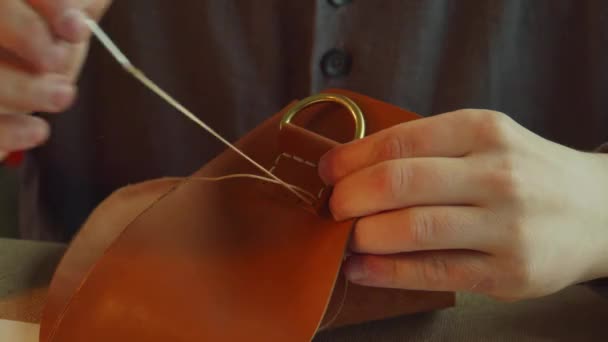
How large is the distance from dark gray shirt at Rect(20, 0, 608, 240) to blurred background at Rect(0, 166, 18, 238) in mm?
43

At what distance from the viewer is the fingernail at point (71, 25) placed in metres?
0.34

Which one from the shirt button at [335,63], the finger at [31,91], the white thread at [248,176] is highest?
the finger at [31,91]

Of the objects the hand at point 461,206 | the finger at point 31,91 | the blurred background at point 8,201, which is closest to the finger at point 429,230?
the hand at point 461,206

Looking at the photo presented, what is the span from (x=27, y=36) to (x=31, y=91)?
0.10 ft

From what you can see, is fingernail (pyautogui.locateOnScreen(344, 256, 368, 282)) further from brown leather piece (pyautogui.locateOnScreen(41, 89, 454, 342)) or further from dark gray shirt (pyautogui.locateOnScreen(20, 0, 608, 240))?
dark gray shirt (pyautogui.locateOnScreen(20, 0, 608, 240))

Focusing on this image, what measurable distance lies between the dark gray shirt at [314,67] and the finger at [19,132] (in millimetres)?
323

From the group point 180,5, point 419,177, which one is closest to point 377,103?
point 419,177

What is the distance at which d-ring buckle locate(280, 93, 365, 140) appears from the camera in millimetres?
420

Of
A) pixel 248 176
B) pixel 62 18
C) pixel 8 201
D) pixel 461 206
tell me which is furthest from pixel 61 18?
pixel 8 201

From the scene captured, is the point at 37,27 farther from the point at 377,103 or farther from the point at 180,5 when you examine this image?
the point at 180,5

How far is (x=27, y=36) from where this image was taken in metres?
0.34

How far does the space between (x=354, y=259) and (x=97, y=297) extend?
0.18 meters

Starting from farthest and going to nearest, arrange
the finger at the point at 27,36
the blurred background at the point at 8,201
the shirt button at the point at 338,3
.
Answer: the blurred background at the point at 8,201
the shirt button at the point at 338,3
the finger at the point at 27,36

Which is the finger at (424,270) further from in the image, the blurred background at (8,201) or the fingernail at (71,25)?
the blurred background at (8,201)
